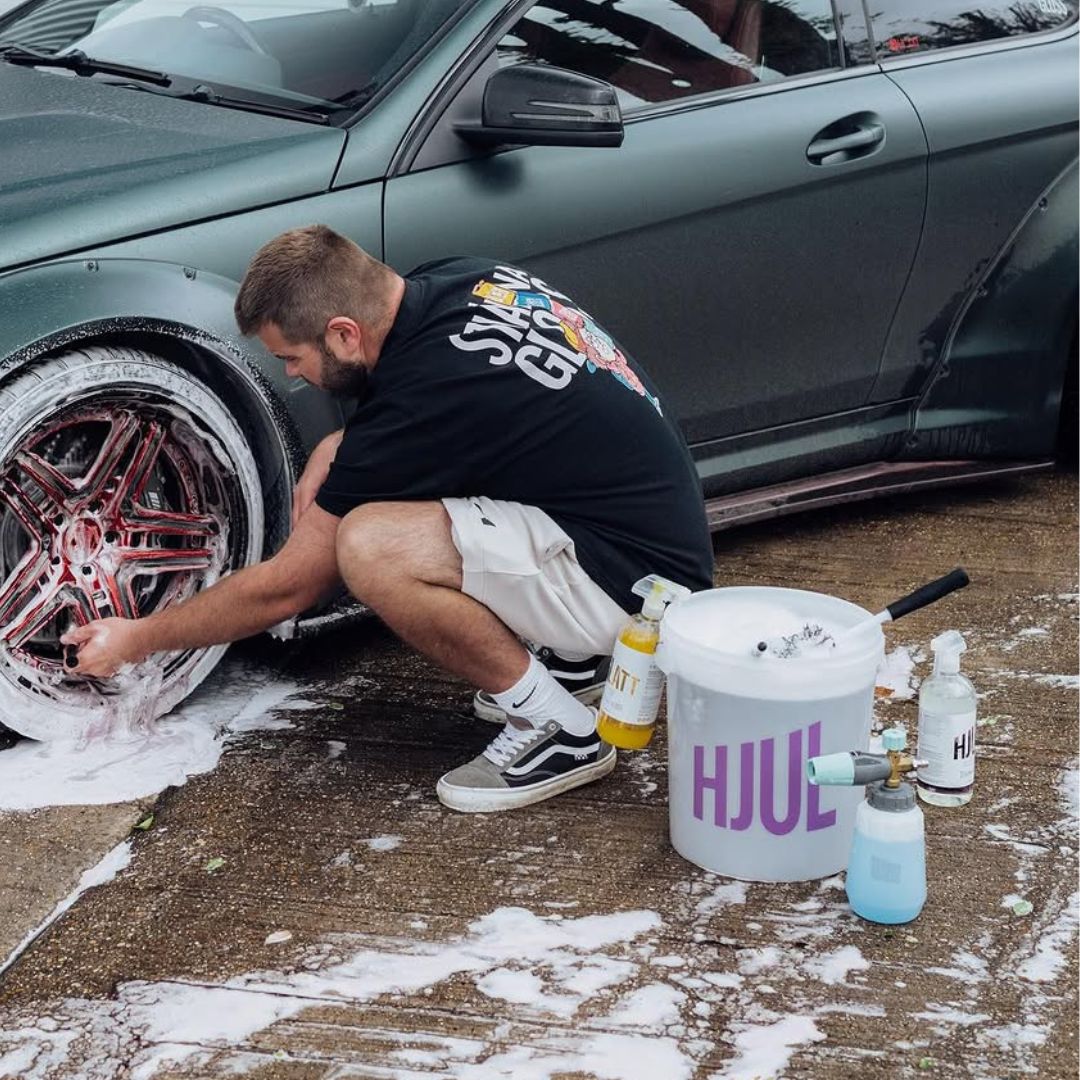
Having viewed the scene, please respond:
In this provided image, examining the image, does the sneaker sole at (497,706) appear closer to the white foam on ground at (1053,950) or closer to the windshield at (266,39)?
the white foam on ground at (1053,950)

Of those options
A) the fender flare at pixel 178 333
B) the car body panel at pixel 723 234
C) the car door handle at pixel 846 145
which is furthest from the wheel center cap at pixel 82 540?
the car door handle at pixel 846 145

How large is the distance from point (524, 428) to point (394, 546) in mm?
301

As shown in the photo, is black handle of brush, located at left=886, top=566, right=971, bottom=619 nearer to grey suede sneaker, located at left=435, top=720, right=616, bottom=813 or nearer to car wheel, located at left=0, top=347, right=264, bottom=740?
grey suede sneaker, located at left=435, top=720, right=616, bottom=813

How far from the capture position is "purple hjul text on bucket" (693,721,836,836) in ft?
9.02

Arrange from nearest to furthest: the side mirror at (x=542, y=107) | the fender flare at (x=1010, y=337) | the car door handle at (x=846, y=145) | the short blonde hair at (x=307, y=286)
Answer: the short blonde hair at (x=307, y=286) < the side mirror at (x=542, y=107) < the car door handle at (x=846, y=145) < the fender flare at (x=1010, y=337)

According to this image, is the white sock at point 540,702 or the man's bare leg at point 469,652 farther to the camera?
the white sock at point 540,702

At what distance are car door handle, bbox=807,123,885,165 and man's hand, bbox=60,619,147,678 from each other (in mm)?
1831

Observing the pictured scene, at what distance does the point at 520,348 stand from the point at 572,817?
83 cm

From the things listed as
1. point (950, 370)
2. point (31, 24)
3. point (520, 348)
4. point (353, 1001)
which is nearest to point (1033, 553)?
point (950, 370)

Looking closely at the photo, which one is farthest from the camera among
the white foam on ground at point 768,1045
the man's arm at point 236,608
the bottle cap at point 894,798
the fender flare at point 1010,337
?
the fender flare at point 1010,337

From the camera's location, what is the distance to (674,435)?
3.13 m

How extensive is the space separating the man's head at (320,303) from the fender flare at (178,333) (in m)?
0.17

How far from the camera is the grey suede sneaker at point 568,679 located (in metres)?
3.35

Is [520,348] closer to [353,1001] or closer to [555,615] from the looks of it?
[555,615]
